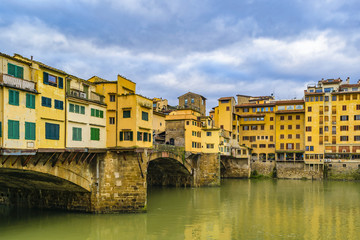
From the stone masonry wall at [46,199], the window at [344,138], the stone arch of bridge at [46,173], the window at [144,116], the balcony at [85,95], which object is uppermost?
the balcony at [85,95]

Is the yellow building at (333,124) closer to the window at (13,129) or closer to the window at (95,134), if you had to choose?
the window at (95,134)

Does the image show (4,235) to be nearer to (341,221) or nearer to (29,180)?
(29,180)

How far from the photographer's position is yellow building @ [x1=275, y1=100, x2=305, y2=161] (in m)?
79.6

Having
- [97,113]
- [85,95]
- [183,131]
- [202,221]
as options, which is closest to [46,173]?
[97,113]

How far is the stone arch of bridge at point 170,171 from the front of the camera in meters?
53.2

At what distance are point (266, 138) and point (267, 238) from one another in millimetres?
59598

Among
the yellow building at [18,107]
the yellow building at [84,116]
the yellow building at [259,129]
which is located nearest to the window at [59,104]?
the yellow building at [84,116]

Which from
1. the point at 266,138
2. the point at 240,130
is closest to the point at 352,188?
the point at 266,138

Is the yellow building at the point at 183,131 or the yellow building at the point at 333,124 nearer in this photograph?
the yellow building at the point at 183,131

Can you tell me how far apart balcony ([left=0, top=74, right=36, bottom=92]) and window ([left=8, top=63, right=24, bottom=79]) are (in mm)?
620

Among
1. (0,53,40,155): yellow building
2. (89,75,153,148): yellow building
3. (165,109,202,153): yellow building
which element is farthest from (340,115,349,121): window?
(0,53,40,155): yellow building

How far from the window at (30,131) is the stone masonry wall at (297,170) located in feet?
215

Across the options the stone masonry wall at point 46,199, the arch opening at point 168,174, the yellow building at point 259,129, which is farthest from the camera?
the yellow building at point 259,129

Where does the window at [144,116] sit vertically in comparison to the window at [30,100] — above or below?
below
